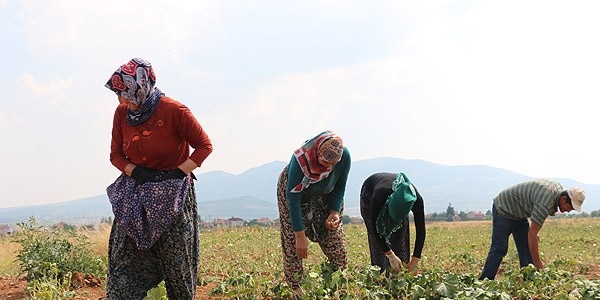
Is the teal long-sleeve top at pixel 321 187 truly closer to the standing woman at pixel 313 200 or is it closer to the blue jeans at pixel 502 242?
the standing woman at pixel 313 200

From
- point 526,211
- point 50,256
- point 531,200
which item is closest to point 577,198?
point 531,200

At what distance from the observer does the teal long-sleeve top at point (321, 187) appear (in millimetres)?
3838

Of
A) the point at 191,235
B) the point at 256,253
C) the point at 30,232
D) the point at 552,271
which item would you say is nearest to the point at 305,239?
the point at 191,235

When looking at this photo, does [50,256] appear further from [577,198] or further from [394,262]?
[577,198]

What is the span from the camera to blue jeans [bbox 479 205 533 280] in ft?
17.4

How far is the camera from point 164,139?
11.0ft

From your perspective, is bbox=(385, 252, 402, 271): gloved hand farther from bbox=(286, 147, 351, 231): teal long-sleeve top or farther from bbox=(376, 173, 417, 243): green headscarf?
bbox=(286, 147, 351, 231): teal long-sleeve top

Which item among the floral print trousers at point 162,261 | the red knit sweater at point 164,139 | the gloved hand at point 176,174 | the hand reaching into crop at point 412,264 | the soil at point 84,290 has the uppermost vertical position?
the red knit sweater at point 164,139

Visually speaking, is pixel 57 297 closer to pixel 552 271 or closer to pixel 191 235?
pixel 191 235

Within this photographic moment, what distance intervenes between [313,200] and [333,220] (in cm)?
19

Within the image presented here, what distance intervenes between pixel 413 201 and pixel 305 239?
0.80 m

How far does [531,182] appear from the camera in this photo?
17.0 feet

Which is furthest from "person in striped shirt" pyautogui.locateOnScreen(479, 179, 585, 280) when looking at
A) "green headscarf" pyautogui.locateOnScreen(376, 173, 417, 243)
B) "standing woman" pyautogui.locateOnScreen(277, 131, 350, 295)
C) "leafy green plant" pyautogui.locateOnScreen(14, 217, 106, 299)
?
"leafy green plant" pyautogui.locateOnScreen(14, 217, 106, 299)

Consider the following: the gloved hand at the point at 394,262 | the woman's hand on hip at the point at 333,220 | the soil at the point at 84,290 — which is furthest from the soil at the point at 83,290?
the gloved hand at the point at 394,262
